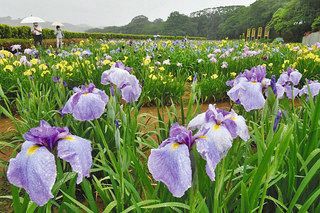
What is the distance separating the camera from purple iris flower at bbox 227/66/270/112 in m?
1.80

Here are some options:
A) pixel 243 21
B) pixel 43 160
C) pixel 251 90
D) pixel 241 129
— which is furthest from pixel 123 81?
pixel 243 21

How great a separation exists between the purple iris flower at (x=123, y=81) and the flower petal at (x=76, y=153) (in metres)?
0.84

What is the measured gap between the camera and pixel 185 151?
112 centimetres

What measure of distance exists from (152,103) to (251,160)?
379 cm

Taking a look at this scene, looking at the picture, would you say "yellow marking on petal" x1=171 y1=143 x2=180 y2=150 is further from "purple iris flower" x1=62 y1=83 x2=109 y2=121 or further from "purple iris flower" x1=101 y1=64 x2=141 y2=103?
"purple iris flower" x1=101 y1=64 x2=141 y2=103

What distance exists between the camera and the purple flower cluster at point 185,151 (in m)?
1.09

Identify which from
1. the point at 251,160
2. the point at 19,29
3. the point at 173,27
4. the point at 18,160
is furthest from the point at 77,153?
the point at 173,27

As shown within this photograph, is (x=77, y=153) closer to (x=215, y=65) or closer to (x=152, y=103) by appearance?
(x=152, y=103)

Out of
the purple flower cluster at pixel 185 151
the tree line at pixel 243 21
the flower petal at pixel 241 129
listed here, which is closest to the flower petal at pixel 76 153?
the purple flower cluster at pixel 185 151

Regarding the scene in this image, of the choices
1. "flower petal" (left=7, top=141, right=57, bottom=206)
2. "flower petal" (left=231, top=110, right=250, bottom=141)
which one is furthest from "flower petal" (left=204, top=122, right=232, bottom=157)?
"flower petal" (left=7, top=141, right=57, bottom=206)

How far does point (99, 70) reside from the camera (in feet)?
17.5

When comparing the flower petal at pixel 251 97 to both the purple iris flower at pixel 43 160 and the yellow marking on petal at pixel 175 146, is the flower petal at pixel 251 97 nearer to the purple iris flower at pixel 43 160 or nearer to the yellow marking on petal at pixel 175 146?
the yellow marking on petal at pixel 175 146

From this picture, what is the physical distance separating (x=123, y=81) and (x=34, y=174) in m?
1.05

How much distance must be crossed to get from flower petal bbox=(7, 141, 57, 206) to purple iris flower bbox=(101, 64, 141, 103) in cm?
97
